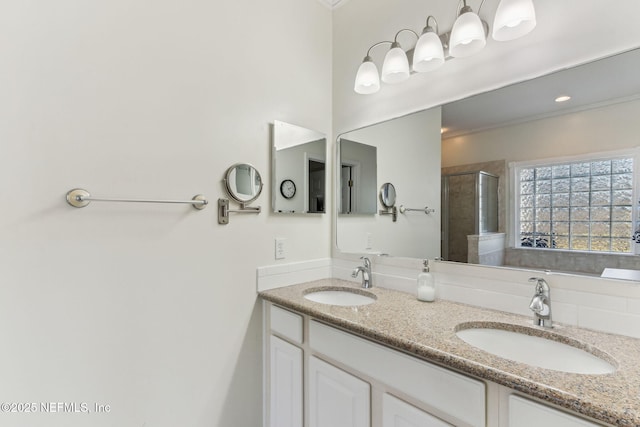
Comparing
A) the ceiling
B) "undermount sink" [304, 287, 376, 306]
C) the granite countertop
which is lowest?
"undermount sink" [304, 287, 376, 306]

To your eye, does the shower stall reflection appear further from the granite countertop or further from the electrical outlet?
the electrical outlet

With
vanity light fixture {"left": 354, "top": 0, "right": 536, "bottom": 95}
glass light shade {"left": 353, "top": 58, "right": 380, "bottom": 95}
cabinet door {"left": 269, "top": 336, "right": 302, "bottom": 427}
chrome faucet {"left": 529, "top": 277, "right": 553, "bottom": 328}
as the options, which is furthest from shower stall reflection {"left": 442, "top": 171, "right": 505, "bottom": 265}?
cabinet door {"left": 269, "top": 336, "right": 302, "bottom": 427}

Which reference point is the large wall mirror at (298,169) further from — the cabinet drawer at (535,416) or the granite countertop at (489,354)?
the cabinet drawer at (535,416)

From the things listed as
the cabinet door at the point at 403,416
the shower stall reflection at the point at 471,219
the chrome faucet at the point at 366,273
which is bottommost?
the cabinet door at the point at 403,416

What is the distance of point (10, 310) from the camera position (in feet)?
3.18

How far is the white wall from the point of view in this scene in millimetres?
998

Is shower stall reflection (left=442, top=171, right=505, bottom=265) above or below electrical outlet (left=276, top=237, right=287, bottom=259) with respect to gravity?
above

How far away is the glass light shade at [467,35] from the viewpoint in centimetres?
119

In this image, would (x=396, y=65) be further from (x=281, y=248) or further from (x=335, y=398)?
(x=335, y=398)

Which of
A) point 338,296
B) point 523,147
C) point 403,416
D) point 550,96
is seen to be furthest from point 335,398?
point 550,96

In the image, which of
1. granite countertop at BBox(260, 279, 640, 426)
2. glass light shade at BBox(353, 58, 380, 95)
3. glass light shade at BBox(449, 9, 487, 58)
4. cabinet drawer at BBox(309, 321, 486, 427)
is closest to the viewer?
granite countertop at BBox(260, 279, 640, 426)

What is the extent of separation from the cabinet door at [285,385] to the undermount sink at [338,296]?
0.98 feet

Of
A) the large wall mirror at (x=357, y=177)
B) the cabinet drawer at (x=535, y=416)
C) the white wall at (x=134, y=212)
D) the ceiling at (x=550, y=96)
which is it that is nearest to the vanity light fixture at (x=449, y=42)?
the ceiling at (x=550, y=96)

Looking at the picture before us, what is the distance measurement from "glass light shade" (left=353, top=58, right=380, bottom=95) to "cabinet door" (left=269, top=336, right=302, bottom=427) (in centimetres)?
143
